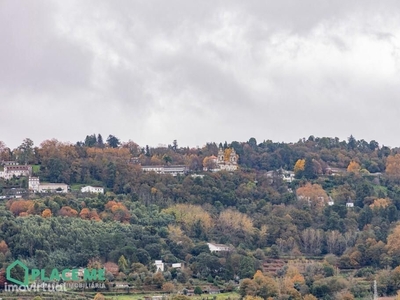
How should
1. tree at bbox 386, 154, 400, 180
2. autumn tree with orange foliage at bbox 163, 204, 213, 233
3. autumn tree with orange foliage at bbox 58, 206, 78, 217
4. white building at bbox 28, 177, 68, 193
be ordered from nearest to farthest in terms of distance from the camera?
autumn tree with orange foliage at bbox 58, 206, 78, 217 → autumn tree with orange foliage at bbox 163, 204, 213, 233 → white building at bbox 28, 177, 68, 193 → tree at bbox 386, 154, 400, 180

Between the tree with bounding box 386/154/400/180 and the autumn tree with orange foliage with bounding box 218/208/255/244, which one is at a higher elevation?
the tree with bounding box 386/154/400/180

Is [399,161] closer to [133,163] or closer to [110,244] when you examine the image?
[133,163]

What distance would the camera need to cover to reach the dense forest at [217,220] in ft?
160

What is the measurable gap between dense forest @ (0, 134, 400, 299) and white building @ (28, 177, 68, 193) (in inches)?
21.3

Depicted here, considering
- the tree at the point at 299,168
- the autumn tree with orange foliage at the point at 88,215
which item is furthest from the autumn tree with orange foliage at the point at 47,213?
the tree at the point at 299,168

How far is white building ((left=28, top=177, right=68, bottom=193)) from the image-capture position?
63812 mm

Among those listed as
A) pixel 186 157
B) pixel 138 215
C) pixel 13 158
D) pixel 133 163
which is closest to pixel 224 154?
pixel 186 157

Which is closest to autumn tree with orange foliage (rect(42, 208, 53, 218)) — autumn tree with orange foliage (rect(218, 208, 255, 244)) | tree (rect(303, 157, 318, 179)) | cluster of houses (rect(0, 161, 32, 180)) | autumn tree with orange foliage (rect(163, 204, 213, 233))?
autumn tree with orange foliage (rect(163, 204, 213, 233))

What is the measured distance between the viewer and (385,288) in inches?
1889

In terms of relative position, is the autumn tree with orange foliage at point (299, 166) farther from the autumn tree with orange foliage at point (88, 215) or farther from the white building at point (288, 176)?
the autumn tree with orange foliage at point (88, 215)

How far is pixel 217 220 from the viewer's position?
2334 inches

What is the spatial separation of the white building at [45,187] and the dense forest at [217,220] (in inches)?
21.3

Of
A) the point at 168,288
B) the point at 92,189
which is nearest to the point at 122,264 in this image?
the point at 168,288

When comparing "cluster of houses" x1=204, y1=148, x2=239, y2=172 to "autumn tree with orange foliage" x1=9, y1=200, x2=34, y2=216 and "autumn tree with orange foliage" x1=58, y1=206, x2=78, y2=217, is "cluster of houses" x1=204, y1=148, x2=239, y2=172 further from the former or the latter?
"autumn tree with orange foliage" x1=9, y1=200, x2=34, y2=216
